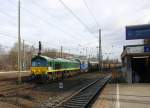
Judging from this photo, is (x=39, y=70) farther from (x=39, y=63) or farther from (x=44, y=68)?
(x=39, y=63)

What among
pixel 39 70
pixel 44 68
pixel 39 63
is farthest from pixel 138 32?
pixel 39 70

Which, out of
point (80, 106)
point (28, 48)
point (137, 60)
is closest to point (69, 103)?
point (80, 106)

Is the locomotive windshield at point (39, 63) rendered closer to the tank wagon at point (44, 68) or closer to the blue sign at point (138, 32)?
the tank wagon at point (44, 68)

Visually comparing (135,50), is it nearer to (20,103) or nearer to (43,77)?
(43,77)

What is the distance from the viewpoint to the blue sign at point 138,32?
98.6 feet

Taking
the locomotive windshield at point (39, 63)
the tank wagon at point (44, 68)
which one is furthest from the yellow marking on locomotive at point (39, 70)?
the locomotive windshield at point (39, 63)

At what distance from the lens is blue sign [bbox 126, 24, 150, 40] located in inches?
1184

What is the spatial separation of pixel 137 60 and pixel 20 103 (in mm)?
29810

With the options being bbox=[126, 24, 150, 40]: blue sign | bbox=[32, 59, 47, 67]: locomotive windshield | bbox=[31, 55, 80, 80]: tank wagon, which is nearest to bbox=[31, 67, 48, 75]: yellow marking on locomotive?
bbox=[31, 55, 80, 80]: tank wagon

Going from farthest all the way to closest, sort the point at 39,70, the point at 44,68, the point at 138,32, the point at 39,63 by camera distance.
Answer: the point at 39,63 < the point at 138,32 < the point at 39,70 < the point at 44,68

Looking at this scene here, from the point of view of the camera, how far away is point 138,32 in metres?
30.4

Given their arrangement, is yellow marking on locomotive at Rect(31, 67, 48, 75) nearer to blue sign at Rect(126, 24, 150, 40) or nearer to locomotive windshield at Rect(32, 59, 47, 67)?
locomotive windshield at Rect(32, 59, 47, 67)

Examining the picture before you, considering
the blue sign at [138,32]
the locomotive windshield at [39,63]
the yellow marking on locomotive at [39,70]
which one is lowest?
the yellow marking on locomotive at [39,70]

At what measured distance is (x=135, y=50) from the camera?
27.3m
